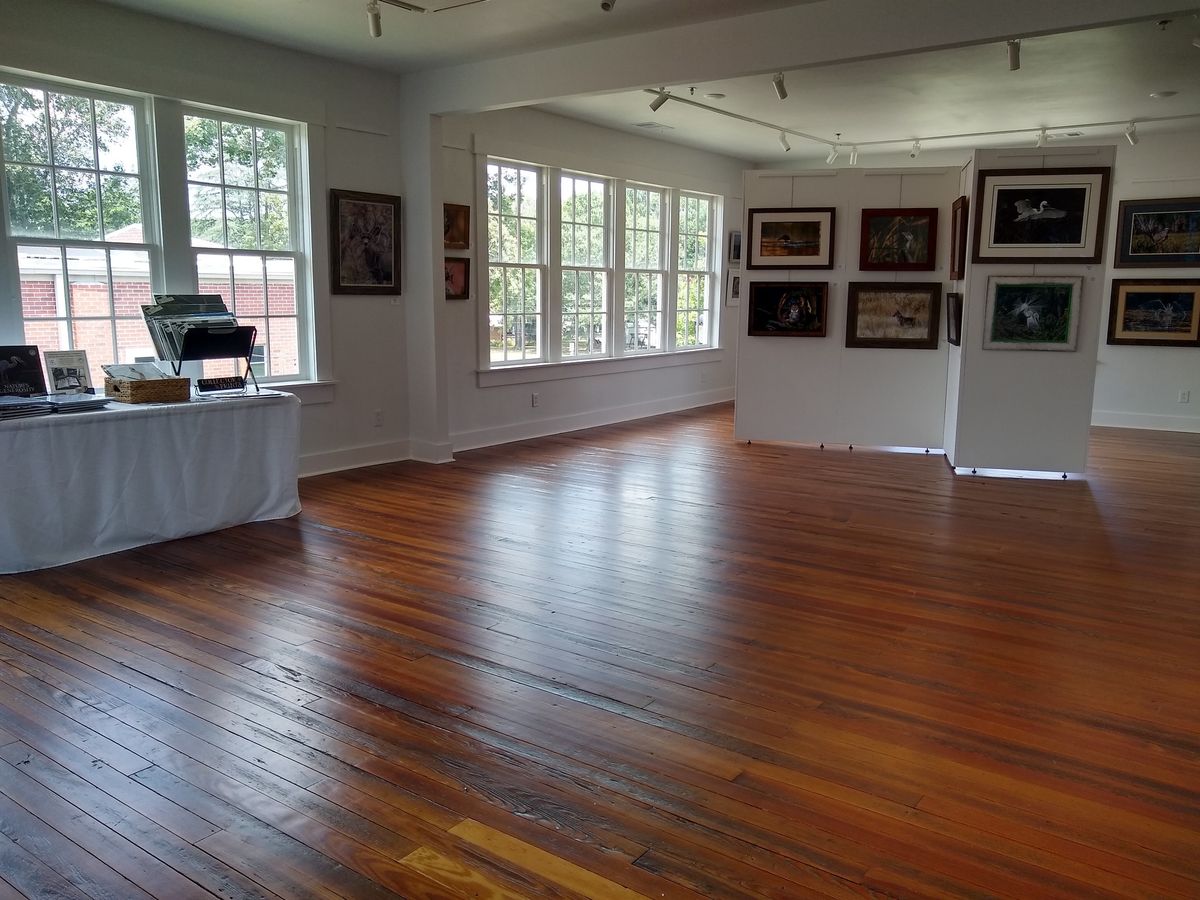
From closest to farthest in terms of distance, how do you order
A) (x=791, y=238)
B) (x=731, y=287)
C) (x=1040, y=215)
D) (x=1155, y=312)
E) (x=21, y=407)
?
(x=21, y=407)
(x=1040, y=215)
(x=791, y=238)
(x=1155, y=312)
(x=731, y=287)

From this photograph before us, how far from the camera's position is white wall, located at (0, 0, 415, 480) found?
213 inches

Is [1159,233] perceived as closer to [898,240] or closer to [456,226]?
[898,240]

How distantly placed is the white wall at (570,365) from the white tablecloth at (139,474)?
7.80 ft

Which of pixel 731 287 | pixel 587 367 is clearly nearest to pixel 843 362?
pixel 587 367

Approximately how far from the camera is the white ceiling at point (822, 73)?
5691mm

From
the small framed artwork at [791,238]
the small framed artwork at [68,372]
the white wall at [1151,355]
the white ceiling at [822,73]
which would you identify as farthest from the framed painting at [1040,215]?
the small framed artwork at [68,372]

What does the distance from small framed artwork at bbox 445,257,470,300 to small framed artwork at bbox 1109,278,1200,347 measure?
723 cm

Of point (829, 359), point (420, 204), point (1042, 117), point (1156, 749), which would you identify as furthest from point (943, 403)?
point (1156, 749)

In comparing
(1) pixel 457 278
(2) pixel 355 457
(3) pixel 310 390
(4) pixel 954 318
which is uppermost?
(1) pixel 457 278

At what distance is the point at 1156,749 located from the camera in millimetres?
2918

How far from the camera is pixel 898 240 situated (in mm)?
8078

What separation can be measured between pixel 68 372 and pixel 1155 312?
1038 cm

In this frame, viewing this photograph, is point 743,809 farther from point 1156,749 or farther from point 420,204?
point 420,204

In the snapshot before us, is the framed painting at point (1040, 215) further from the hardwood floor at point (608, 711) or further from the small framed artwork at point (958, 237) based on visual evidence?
the hardwood floor at point (608, 711)
